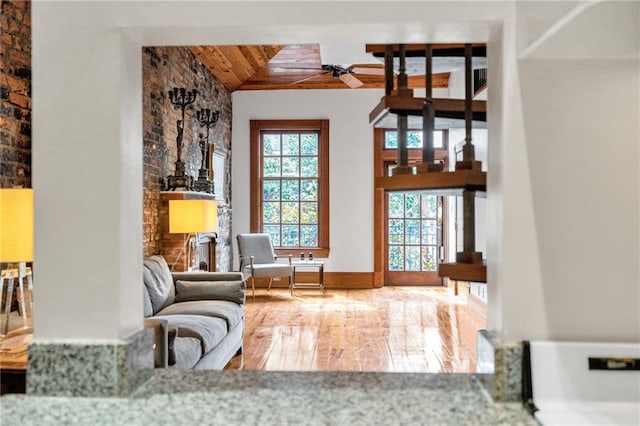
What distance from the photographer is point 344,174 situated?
29.5 feet

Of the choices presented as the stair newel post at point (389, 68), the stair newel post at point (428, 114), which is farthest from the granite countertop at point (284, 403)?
the stair newel post at point (389, 68)

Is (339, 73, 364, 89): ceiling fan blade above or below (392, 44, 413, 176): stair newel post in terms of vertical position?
above

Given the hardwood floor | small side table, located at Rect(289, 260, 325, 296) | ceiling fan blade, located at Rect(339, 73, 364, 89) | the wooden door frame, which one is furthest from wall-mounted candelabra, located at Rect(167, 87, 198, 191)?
the wooden door frame

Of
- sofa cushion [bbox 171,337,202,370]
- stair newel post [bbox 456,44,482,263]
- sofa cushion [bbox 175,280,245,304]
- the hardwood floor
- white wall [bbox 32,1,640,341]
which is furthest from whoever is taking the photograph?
sofa cushion [bbox 175,280,245,304]

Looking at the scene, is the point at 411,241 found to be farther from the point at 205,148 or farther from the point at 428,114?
the point at 428,114

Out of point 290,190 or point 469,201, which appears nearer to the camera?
point 469,201

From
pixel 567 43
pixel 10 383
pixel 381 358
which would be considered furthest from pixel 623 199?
pixel 381 358

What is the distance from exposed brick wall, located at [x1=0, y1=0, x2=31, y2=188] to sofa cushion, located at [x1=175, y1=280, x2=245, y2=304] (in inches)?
67.1

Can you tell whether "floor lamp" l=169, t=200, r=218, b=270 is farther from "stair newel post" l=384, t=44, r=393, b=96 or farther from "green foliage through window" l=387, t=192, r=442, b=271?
"green foliage through window" l=387, t=192, r=442, b=271

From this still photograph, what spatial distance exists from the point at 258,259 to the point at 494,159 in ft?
23.5

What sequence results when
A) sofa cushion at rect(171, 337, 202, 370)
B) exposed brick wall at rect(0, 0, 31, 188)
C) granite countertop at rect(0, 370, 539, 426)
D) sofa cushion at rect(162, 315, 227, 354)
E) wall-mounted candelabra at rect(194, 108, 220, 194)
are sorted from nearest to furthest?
granite countertop at rect(0, 370, 539, 426) < sofa cushion at rect(171, 337, 202, 370) < exposed brick wall at rect(0, 0, 31, 188) < sofa cushion at rect(162, 315, 227, 354) < wall-mounted candelabra at rect(194, 108, 220, 194)

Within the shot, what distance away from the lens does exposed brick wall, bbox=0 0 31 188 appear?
3451mm

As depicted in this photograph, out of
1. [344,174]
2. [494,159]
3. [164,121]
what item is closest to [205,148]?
[164,121]

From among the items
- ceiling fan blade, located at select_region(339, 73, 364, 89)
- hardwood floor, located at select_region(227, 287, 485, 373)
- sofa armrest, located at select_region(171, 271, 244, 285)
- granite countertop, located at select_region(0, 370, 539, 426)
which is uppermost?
ceiling fan blade, located at select_region(339, 73, 364, 89)
